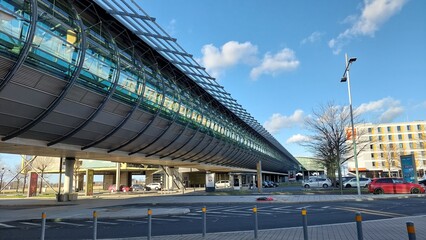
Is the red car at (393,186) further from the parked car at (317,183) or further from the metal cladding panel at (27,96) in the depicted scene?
the metal cladding panel at (27,96)

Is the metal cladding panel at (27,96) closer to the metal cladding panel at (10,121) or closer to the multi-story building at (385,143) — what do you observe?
the metal cladding panel at (10,121)

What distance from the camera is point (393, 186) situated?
1153 inches

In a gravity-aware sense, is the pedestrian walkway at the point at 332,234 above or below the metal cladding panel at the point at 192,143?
below

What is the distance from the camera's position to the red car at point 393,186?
93.8 ft

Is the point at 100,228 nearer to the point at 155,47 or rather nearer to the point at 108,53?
the point at 108,53

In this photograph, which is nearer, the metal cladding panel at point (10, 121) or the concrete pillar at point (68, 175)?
the metal cladding panel at point (10, 121)

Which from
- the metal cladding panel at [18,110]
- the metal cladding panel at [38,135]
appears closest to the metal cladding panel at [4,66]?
the metal cladding panel at [18,110]

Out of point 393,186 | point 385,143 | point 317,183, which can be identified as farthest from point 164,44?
point 385,143

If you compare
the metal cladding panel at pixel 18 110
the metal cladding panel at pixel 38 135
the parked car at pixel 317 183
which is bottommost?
the parked car at pixel 317 183

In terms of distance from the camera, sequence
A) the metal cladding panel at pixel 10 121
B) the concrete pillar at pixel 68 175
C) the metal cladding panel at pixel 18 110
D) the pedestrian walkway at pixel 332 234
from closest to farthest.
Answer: the pedestrian walkway at pixel 332 234 → the metal cladding panel at pixel 18 110 → the metal cladding panel at pixel 10 121 → the concrete pillar at pixel 68 175

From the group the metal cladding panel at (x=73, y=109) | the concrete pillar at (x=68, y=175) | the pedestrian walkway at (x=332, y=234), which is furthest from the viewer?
the concrete pillar at (x=68, y=175)

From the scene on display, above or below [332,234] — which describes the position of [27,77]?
above

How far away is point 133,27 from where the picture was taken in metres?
20.1

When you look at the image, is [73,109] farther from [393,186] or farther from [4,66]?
[393,186]
